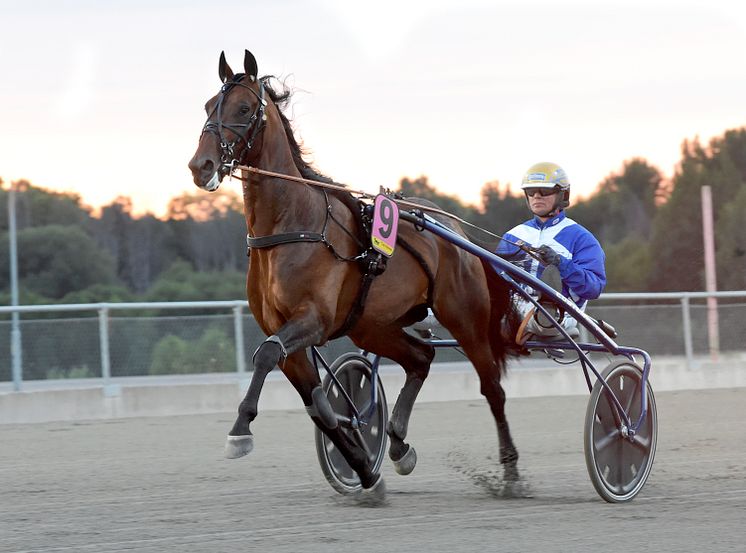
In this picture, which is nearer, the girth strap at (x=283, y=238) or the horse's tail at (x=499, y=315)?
the girth strap at (x=283, y=238)

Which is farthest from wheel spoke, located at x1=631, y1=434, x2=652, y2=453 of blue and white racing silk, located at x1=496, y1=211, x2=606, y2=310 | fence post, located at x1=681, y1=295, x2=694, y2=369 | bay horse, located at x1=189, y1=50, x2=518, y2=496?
fence post, located at x1=681, y1=295, x2=694, y2=369

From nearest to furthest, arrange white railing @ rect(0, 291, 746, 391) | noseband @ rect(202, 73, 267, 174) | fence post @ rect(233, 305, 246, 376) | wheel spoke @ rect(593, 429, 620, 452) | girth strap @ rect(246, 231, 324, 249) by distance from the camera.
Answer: noseband @ rect(202, 73, 267, 174)
girth strap @ rect(246, 231, 324, 249)
wheel spoke @ rect(593, 429, 620, 452)
white railing @ rect(0, 291, 746, 391)
fence post @ rect(233, 305, 246, 376)

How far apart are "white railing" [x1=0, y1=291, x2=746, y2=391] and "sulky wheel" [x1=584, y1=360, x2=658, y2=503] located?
550 centimetres

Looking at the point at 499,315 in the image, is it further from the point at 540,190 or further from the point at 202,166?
the point at 202,166

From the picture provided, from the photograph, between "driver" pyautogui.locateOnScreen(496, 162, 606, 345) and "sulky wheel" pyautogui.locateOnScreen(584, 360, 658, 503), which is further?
"driver" pyautogui.locateOnScreen(496, 162, 606, 345)

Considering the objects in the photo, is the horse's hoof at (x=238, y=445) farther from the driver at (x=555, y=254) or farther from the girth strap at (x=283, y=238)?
the driver at (x=555, y=254)

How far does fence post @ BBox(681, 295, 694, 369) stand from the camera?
14453 millimetres

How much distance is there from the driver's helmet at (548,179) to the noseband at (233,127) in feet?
5.46

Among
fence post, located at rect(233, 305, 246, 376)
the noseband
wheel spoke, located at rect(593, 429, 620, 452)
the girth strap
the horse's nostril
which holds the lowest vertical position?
wheel spoke, located at rect(593, 429, 620, 452)

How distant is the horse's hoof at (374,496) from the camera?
6.06 metres

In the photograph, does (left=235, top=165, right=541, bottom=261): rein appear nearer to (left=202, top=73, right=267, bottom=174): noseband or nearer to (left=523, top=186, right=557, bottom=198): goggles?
(left=202, top=73, right=267, bottom=174): noseband

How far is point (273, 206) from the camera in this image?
5.84 meters

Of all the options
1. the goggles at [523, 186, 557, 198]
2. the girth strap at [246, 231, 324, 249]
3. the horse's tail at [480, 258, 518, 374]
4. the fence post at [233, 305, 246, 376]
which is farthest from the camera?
the fence post at [233, 305, 246, 376]

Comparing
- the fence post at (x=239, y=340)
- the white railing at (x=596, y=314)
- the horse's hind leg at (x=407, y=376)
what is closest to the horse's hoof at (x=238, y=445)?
the horse's hind leg at (x=407, y=376)
